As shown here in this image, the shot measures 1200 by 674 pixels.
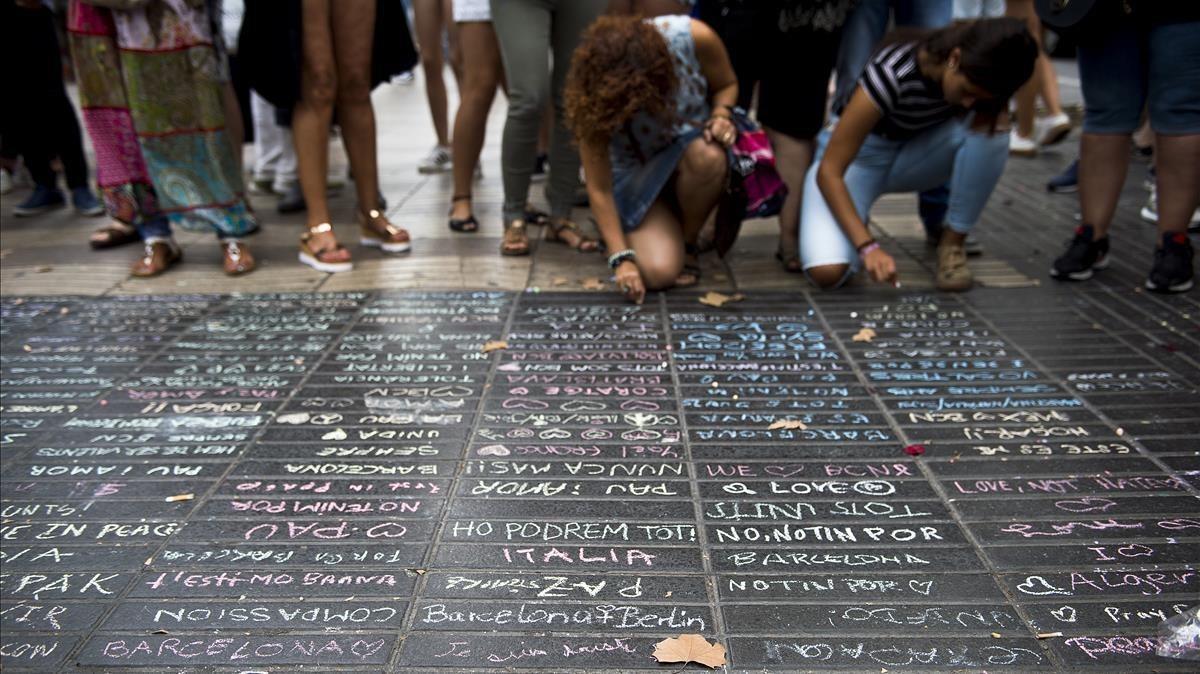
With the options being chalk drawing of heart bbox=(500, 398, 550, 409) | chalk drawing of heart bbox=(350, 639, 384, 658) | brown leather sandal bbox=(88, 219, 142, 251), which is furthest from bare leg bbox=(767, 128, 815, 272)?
brown leather sandal bbox=(88, 219, 142, 251)

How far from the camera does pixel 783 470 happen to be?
2686 mm

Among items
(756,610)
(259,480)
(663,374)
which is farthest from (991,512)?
(259,480)

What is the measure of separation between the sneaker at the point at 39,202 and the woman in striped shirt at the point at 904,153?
175 inches

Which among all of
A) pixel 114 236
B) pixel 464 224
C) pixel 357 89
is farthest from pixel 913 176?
pixel 114 236

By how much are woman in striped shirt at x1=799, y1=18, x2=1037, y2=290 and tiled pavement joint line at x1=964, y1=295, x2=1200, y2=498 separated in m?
0.41

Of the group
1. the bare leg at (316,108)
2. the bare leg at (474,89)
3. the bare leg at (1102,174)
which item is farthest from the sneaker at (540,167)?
Answer: the bare leg at (1102,174)

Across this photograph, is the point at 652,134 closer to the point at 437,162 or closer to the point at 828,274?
the point at 828,274

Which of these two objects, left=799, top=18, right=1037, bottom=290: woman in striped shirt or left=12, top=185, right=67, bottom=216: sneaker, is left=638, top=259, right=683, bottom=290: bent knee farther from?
left=12, top=185, right=67, bottom=216: sneaker

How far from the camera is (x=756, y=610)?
2.11m

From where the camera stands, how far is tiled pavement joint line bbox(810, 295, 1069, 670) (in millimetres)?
2027

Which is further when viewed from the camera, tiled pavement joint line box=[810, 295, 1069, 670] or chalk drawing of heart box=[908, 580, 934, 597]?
chalk drawing of heart box=[908, 580, 934, 597]

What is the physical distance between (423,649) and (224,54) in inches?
139

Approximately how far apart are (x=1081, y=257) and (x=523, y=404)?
259 centimetres

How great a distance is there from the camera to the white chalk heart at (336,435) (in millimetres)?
2928
